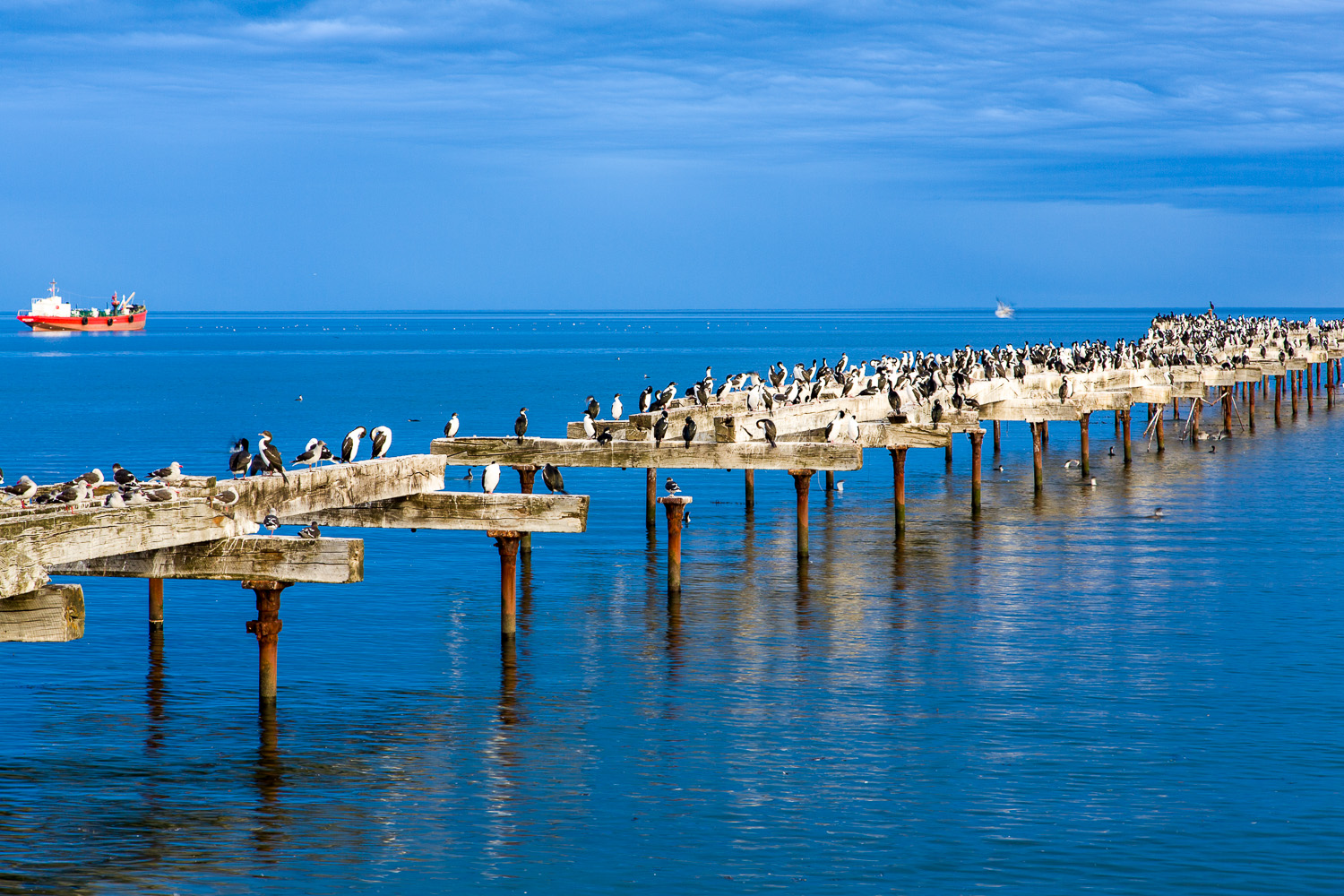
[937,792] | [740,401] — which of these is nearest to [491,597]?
[740,401]

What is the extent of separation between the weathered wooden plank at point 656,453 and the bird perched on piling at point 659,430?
0.12 meters

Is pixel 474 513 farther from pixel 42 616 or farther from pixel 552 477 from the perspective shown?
pixel 42 616

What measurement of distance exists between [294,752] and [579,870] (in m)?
5.19

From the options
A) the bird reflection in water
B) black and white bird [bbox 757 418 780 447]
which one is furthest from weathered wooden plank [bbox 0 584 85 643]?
black and white bird [bbox 757 418 780 447]

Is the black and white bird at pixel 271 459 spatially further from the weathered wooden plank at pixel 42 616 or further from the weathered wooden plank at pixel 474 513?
the weathered wooden plank at pixel 42 616

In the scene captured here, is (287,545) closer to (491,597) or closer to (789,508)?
(491,597)

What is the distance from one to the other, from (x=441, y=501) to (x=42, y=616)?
7.89 metres

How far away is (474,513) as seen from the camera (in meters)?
23.0

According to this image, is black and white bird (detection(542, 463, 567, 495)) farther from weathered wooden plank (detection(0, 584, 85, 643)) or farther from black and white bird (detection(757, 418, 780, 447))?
weathered wooden plank (detection(0, 584, 85, 643))

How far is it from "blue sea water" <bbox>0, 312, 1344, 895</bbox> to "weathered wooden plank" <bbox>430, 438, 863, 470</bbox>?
267cm

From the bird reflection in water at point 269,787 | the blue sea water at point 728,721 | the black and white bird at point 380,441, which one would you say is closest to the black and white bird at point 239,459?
the black and white bird at point 380,441

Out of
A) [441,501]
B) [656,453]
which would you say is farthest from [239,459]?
[656,453]

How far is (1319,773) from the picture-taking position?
18844mm

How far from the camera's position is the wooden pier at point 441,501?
16.4m
